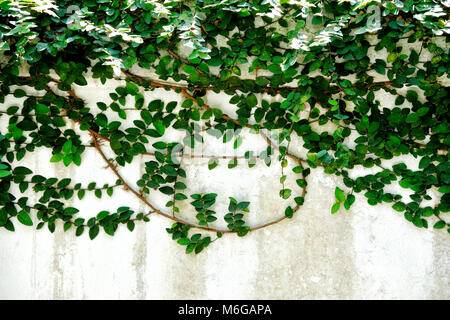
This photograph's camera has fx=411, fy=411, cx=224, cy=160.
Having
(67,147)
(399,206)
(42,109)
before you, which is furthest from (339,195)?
(42,109)

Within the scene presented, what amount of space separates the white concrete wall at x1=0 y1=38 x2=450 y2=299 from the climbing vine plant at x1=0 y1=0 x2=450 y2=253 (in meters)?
0.04

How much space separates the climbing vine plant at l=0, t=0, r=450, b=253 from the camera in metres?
1.71

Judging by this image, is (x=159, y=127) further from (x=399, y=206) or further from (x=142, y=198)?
(x=399, y=206)

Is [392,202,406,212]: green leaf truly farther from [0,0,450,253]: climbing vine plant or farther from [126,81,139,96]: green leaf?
[126,81,139,96]: green leaf

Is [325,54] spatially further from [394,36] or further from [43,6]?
[43,6]

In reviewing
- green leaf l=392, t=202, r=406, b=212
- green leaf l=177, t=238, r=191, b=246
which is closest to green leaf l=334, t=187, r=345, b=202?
green leaf l=392, t=202, r=406, b=212

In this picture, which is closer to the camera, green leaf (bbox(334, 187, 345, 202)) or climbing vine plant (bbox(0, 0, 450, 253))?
climbing vine plant (bbox(0, 0, 450, 253))

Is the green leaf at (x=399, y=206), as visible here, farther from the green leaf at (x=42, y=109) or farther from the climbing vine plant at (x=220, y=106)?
the green leaf at (x=42, y=109)

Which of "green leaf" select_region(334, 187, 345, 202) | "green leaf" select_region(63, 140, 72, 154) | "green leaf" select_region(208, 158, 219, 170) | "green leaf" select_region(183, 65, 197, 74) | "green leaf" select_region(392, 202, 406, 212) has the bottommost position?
"green leaf" select_region(392, 202, 406, 212)

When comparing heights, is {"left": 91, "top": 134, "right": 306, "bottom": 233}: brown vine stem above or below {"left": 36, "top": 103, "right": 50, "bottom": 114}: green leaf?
below

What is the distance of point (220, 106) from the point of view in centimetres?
192

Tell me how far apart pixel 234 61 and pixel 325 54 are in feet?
1.30

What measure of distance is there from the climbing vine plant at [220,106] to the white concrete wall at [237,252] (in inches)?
1.7
